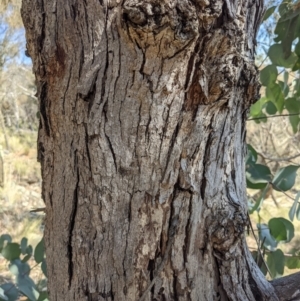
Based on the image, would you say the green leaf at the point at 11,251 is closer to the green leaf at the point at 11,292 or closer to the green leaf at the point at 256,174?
the green leaf at the point at 11,292

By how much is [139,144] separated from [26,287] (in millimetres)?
806

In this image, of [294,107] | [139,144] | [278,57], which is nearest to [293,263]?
[294,107]

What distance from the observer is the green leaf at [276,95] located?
1.31 metres

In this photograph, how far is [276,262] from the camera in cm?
109

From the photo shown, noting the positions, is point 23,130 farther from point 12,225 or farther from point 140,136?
point 140,136

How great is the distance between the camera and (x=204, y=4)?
0.50 m

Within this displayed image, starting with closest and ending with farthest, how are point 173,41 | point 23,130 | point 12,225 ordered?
point 173,41 < point 12,225 < point 23,130

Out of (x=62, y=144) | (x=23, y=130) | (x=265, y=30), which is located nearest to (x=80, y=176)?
(x=62, y=144)

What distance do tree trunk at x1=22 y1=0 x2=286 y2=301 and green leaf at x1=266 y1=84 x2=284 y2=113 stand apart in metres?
0.76

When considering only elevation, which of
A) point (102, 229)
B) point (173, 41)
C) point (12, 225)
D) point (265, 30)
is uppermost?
point (265, 30)

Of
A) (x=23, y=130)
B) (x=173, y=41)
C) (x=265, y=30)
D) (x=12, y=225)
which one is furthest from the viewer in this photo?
(x=23, y=130)

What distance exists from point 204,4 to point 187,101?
112 mm

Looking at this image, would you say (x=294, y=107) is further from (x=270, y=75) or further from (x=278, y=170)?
(x=278, y=170)

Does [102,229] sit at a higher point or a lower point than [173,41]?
lower
